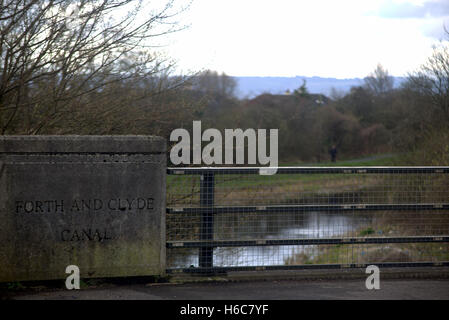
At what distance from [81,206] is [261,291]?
2227mm

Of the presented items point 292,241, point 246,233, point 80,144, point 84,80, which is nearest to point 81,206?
point 80,144

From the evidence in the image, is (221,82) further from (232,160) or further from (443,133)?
(232,160)

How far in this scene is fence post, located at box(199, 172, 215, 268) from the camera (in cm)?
686

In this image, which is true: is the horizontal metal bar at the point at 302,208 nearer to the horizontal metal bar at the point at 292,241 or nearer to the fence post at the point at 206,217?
the fence post at the point at 206,217

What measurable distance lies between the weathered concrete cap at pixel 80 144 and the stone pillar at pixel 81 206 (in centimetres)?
1

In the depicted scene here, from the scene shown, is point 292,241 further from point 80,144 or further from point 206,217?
point 80,144

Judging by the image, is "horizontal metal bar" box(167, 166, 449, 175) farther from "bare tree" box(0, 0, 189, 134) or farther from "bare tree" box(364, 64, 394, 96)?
"bare tree" box(364, 64, 394, 96)

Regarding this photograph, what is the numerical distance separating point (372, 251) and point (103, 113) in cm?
547

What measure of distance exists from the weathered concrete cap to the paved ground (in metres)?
1.55

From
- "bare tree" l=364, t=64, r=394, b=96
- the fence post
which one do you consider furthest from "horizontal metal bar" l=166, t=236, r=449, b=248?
"bare tree" l=364, t=64, r=394, b=96

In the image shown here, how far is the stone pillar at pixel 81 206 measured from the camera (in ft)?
20.7

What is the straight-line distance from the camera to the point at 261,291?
6.39m
